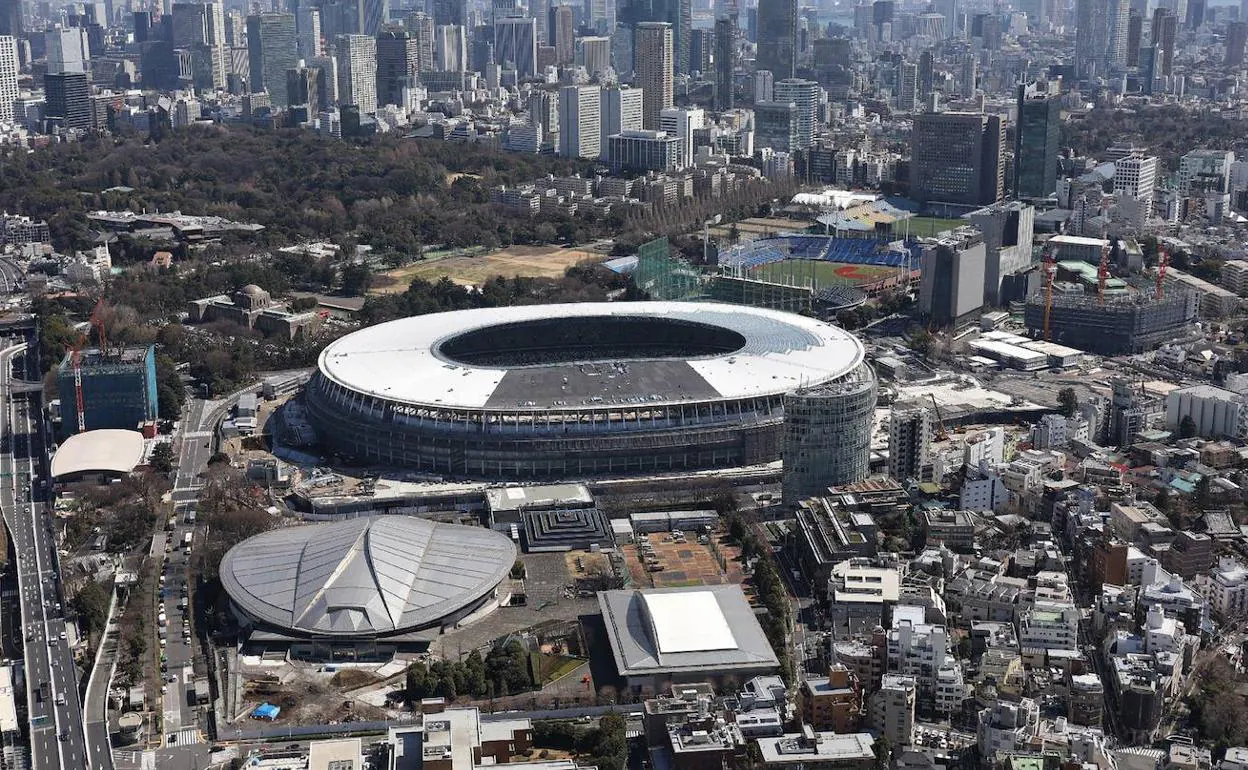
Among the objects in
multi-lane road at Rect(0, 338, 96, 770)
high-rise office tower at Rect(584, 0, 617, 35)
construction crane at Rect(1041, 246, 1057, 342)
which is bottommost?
multi-lane road at Rect(0, 338, 96, 770)

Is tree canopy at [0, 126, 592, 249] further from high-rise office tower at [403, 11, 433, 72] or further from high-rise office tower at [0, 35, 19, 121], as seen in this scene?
high-rise office tower at [403, 11, 433, 72]

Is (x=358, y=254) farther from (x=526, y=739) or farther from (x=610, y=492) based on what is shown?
(x=526, y=739)

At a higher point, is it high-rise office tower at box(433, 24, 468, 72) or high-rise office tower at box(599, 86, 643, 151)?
high-rise office tower at box(433, 24, 468, 72)

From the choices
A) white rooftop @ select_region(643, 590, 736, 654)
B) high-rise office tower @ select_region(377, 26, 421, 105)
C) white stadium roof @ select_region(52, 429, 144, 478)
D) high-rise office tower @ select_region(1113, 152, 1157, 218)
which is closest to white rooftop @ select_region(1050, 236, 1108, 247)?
high-rise office tower @ select_region(1113, 152, 1157, 218)

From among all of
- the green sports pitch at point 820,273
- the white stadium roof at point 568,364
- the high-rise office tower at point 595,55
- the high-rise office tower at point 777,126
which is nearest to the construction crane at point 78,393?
the white stadium roof at point 568,364

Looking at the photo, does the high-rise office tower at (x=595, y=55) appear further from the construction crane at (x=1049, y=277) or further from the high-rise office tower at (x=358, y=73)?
the construction crane at (x=1049, y=277)
